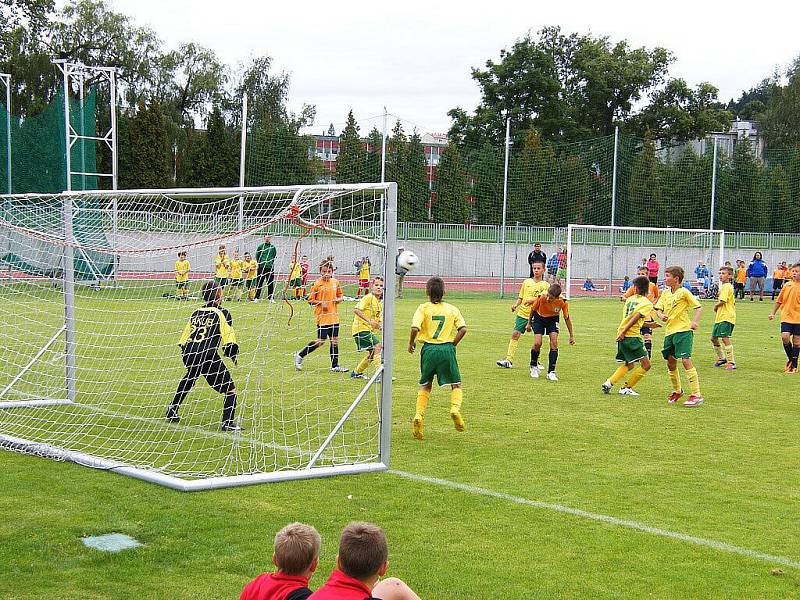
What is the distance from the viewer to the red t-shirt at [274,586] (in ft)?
11.8

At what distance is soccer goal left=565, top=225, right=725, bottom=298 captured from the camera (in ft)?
124

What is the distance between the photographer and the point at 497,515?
683 centimetres

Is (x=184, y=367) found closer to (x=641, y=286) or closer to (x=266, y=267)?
(x=266, y=267)

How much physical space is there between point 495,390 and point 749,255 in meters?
33.3

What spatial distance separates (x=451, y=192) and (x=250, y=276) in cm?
3099

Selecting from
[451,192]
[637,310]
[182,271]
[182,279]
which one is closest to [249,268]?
[182,279]

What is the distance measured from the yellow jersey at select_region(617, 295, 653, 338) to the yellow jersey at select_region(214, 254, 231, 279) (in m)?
5.41

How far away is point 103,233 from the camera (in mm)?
16609

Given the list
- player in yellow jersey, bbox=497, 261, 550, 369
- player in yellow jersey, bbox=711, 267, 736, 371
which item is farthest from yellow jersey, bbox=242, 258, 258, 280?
player in yellow jersey, bbox=711, 267, 736, 371

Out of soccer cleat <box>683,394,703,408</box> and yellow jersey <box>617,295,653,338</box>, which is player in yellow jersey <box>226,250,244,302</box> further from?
soccer cleat <box>683,394,703,408</box>

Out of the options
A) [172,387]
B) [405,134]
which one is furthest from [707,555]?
[405,134]

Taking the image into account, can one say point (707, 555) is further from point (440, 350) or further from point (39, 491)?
point (39, 491)

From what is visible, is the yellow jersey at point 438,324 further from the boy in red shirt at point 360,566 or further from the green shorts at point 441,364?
the boy in red shirt at point 360,566

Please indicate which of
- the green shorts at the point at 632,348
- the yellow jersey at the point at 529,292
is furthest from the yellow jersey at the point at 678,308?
the yellow jersey at the point at 529,292
